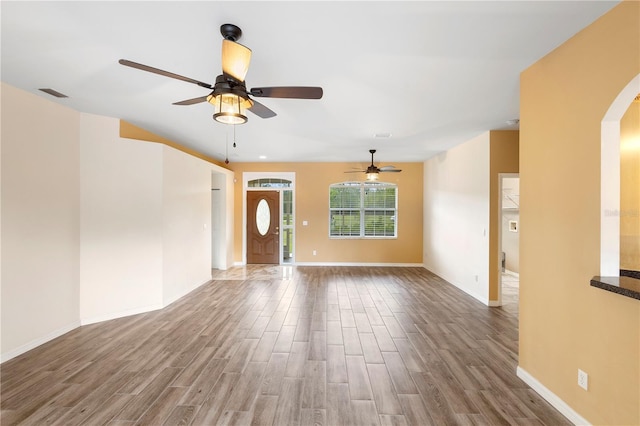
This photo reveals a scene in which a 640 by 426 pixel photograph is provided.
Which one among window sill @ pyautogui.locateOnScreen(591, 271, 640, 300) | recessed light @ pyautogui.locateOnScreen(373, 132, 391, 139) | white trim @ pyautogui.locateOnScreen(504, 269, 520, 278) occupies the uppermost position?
recessed light @ pyautogui.locateOnScreen(373, 132, 391, 139)

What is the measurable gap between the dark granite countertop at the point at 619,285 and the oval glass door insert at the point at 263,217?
663cm

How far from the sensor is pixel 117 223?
12.4 feet

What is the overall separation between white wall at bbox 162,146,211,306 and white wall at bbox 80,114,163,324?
0.17m

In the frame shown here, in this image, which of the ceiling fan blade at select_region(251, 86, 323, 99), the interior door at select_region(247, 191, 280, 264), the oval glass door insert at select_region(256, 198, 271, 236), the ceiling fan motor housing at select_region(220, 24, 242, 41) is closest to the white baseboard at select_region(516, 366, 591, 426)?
the ceiling fan blade at select_region(251, 86, 323, 99)

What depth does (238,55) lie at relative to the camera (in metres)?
1.78

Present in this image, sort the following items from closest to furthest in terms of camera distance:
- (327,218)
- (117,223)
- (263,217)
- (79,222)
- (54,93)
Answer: (54,93) < (79,222) < (117,223) < (327,218) < (263,217)

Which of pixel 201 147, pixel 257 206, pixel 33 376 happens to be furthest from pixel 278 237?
pixel 33 376

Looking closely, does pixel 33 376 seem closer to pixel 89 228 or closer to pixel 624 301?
pixel 89 228

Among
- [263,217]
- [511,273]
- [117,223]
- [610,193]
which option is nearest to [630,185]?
[610,193]

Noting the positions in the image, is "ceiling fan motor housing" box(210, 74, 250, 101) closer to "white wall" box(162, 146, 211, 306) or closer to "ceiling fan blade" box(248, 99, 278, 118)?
"ceiling fan blade" box(248, 99, 278, 118)

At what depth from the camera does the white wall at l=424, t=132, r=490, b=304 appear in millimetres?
4574

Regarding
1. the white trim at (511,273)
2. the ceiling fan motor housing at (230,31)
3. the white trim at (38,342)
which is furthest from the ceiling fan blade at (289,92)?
the white trim at (511,273)

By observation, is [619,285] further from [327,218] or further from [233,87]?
[327,218]

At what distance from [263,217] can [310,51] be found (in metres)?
5.73
